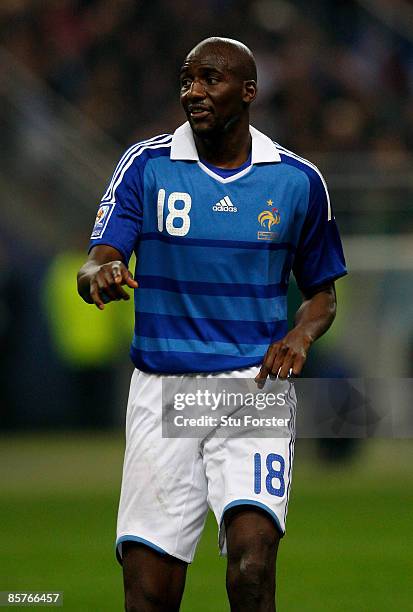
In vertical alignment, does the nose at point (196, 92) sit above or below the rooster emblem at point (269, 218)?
above

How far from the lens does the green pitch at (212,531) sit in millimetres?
8055

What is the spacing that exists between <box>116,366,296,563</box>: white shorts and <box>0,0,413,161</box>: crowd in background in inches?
430

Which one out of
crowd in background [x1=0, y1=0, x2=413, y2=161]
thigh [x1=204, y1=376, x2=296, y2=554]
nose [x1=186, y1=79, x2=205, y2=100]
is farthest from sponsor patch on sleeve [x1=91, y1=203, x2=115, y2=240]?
crowd in background [x1=0, y1=0, x2=413, y2=161]

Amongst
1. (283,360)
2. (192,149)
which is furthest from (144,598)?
(192,149)

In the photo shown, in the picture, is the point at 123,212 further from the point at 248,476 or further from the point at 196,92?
A: the point at 248,476

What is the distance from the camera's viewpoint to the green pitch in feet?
26.4

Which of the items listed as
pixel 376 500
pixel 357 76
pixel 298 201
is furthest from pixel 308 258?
pixel 357 76

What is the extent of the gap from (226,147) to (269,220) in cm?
33

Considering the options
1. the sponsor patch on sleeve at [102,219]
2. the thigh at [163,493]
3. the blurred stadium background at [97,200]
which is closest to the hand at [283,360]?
the thigh at [163,493]

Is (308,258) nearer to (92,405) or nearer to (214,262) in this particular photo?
(214,262)

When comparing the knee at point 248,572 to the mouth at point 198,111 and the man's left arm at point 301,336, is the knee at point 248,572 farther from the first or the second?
the mouth at point 198,111

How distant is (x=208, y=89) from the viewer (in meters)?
5.46

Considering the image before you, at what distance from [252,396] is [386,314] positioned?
9.28 meters

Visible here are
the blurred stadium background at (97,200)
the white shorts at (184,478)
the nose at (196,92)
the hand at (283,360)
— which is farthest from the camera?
the blurred stadium background at (97,200)
